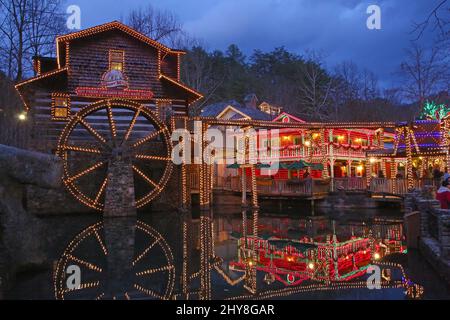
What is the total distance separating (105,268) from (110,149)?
33.6ft

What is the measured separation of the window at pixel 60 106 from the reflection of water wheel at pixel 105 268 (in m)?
10.1

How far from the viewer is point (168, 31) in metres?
33.3

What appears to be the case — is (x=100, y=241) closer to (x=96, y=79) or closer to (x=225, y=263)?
(x=225, y=263)

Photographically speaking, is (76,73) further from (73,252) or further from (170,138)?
(73,252)

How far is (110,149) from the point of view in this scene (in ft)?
59.1

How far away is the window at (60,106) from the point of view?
818 inches

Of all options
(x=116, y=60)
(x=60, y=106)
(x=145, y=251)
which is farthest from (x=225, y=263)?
(x=116, y=60)

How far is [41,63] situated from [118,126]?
20.0 ft

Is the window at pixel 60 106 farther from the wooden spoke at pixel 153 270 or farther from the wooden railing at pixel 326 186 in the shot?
the wooden spoke at pixel 153 270

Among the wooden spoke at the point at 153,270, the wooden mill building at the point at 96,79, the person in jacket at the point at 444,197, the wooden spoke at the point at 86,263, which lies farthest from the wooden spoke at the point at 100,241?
the person in jacket at the point at 444,197

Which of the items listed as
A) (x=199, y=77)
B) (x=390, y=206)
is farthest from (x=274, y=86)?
(x=390, y=206)

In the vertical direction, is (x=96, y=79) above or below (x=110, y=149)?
above

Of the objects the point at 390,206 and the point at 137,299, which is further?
the point at 390,206

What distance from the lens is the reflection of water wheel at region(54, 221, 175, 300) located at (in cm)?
671
